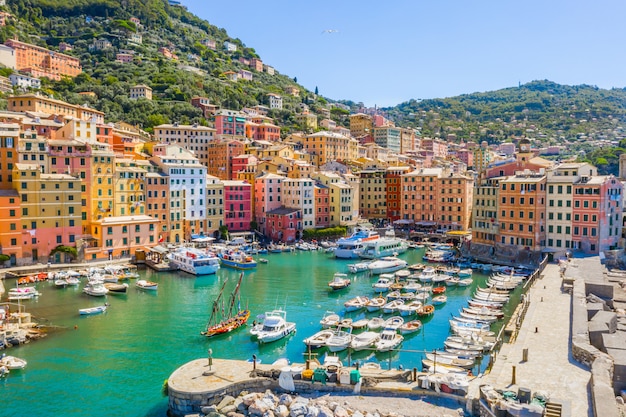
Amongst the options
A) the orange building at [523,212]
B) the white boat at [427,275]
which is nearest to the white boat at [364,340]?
the white boat at [427,275]

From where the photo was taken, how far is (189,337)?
3275 centimetres

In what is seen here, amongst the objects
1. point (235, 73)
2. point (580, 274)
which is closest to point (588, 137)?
point (235, 73)

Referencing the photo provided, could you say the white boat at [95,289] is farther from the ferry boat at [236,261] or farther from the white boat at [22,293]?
the ferry boat at [236,261]

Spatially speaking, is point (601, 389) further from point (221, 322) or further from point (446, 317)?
point (221, 322)

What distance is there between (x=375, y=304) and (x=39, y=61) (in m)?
122

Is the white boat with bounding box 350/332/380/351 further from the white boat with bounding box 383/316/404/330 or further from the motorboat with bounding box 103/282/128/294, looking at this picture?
the motorboat with bounding box 103/282/128/294

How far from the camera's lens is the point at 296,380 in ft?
69.8

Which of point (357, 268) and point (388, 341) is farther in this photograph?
point (357, 268)

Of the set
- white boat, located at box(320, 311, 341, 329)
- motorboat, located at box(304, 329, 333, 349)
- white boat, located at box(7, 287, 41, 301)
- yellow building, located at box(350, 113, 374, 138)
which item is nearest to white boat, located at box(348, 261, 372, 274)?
white boat, located at box(320, 311, 341, 329)

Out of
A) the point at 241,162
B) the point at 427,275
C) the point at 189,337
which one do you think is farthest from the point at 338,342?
the point at 241,162

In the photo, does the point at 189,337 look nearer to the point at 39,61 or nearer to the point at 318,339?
the point at 318,339

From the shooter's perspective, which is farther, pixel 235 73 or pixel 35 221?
pixel 235 73

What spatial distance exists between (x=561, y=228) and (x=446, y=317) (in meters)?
24.3

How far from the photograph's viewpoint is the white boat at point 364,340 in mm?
30141
